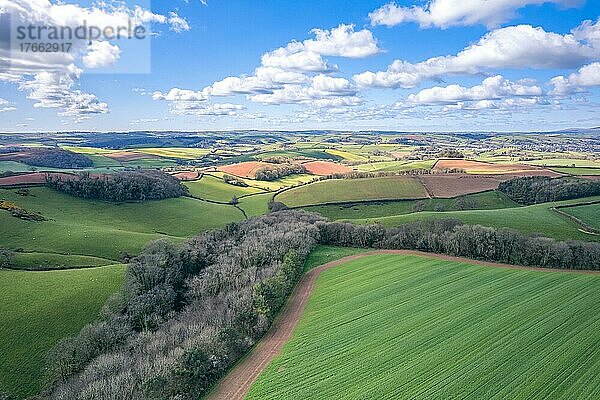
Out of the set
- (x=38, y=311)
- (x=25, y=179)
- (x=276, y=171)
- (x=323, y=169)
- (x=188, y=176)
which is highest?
(x=323, y=169)

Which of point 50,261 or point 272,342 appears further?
point 50,261

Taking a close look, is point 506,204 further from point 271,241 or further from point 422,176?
point 271,241

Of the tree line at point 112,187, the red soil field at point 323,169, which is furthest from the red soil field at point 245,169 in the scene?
the tree line at point 112,187

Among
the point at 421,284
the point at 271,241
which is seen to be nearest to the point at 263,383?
the point at 421,284

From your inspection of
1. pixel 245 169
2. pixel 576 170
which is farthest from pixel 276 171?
pixel 576 170

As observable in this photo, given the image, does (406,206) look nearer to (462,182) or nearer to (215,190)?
(462,182)

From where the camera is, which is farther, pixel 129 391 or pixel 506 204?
pixel 506 204

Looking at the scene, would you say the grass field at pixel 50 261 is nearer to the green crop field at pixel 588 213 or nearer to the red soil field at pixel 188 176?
the red soil field at pixel 188 176

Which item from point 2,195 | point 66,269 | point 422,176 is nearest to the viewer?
point 66,269
